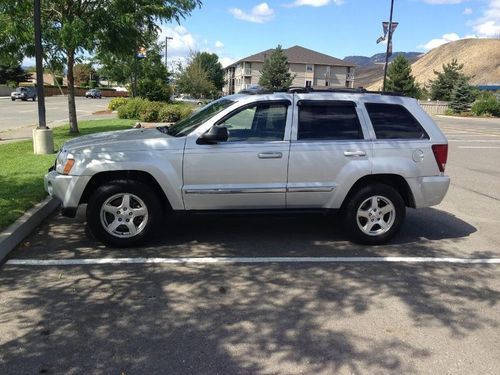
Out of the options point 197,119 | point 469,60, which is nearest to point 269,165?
point 197,119

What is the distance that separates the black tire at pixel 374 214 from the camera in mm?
5766

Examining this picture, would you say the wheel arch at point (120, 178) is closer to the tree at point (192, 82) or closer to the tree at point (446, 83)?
→ the tree at point (192, 82)

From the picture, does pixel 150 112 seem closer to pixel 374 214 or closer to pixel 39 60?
pixel 39 60

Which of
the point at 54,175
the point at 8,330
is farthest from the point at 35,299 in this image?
the point at 54,175

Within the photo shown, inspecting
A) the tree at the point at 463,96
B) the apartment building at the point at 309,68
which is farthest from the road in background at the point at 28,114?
the apartment building at the point at 309,68

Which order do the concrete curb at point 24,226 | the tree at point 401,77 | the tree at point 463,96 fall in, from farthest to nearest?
the tree at point 401,77, the tree at point 463,96, the concrete curb at point 24,226

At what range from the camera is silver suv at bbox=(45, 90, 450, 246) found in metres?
5.39

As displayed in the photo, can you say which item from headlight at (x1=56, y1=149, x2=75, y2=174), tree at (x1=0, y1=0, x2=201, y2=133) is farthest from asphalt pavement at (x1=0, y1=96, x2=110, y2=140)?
headlight at (x1=56, y1=149, x2=75, y2=174)

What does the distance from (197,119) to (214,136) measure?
74cm

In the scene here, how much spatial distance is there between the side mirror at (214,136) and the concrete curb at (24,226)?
2236 millimetres

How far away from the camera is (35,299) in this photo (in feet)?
13.9

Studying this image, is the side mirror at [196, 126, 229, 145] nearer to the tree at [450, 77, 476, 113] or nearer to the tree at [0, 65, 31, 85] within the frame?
the tree at [450, 77, 476, 113]

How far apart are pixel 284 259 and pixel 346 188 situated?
3.58 feet

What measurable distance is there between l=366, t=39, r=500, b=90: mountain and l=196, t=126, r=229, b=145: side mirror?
116702 mm
